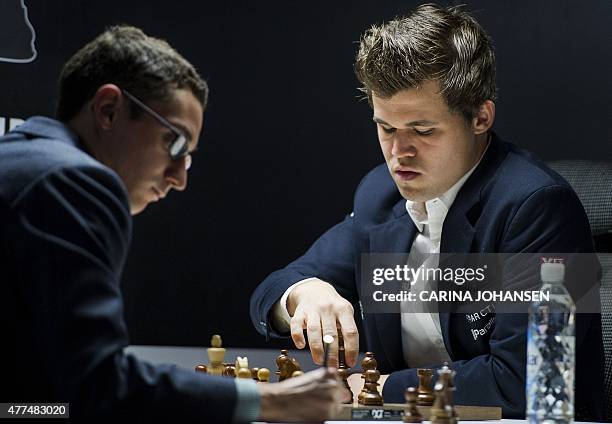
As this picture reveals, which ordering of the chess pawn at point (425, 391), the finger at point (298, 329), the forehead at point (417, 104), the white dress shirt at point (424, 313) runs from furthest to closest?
1. the white dress shirt at point (424, 313)
2. the forehead at point (417, 104)
3. the finger at point (298, 329)
4. the chess pawn at point (425, 391)

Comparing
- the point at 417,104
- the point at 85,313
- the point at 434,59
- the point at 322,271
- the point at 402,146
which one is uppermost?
the point at 434,59

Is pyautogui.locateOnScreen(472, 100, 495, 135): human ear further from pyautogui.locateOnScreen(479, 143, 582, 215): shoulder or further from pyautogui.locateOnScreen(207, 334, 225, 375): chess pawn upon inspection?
pyautogui.locateOnScreen(207, 334, 225, 375): chess pawn

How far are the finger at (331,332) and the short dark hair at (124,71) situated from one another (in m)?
0.92

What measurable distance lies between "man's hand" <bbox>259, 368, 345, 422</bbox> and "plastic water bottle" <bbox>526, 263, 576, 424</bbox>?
0.48 metres

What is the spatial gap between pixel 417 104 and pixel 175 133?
1.08m

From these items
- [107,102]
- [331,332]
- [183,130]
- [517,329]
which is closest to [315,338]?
[331,332]

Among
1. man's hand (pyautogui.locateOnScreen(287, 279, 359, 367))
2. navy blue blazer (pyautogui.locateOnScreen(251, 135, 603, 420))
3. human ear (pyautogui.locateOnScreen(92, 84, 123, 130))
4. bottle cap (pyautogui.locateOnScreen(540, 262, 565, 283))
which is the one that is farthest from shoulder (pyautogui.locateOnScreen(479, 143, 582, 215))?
human ear (pyautogui.locateOnScreen(92, 84, 123, 130))

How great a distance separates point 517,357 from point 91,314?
130 centimetres

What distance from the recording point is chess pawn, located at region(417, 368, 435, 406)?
2.17 meters

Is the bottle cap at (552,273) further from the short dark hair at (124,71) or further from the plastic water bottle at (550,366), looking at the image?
the short dark hair at (124,71)

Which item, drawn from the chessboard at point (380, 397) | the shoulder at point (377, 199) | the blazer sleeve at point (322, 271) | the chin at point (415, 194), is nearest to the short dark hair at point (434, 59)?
the chin at point (415, 194)

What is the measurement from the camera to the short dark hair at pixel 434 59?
2.72m

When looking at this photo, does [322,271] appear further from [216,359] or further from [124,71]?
[124,71]

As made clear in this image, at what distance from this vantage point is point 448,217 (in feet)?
9.09
